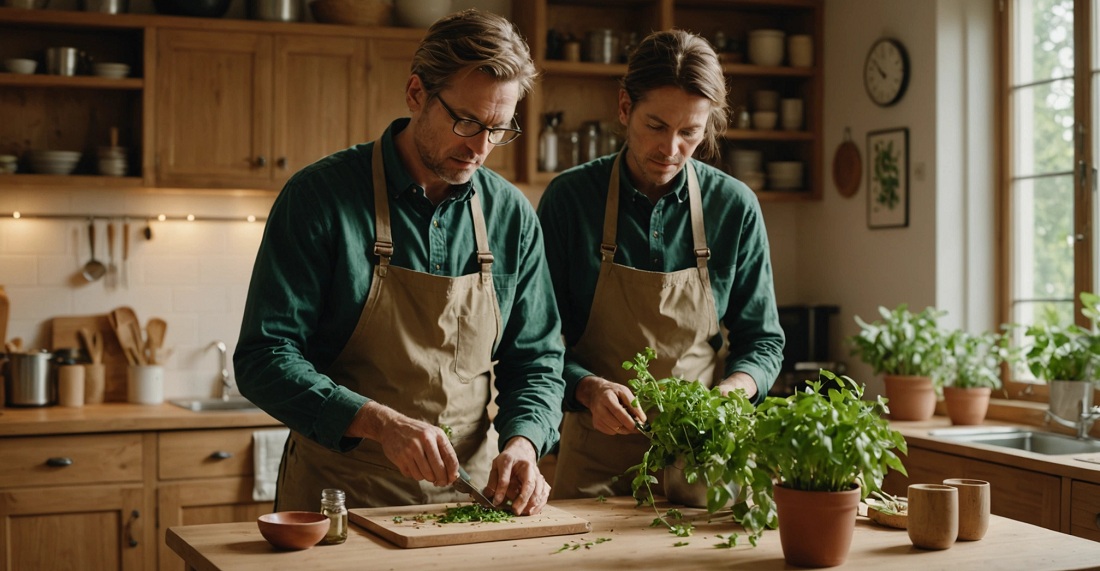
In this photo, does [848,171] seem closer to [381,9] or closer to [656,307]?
[381,9]

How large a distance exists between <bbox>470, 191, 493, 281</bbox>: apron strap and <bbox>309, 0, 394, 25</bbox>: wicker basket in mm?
2562

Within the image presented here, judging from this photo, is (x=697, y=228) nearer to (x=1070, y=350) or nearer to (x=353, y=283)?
(x=353, y=283)

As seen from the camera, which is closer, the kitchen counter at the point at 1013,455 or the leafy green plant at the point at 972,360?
the kitchen counter at the point at 1013,455

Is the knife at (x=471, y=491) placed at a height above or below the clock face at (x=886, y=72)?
below

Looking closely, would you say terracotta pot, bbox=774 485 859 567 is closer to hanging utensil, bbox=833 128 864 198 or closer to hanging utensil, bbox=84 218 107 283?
hanging utensil, bbox=833 128 864 198

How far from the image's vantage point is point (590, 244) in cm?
260

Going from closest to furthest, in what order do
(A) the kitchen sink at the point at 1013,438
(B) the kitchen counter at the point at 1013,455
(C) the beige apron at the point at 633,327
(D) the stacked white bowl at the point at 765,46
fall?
1. (C) the beige apron at the point at 633,327
2. (B) the kitchen counter at the point at 1013,455
3. (A) the kitchen sink at the point at 1013,438
4. (D) the stacked white bowl at the point at 765,46

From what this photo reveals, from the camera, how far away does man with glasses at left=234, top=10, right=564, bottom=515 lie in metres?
2.09

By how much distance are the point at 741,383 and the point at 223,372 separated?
9.68ft

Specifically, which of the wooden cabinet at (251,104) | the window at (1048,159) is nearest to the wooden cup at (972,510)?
the window at (1048,159)

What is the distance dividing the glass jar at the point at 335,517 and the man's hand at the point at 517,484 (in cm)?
29

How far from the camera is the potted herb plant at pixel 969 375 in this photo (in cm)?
414

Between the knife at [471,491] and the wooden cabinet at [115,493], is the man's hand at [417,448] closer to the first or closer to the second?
the knife at [471,491]

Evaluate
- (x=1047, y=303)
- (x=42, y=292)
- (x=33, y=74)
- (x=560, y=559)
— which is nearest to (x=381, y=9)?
(x=33, y=74)
